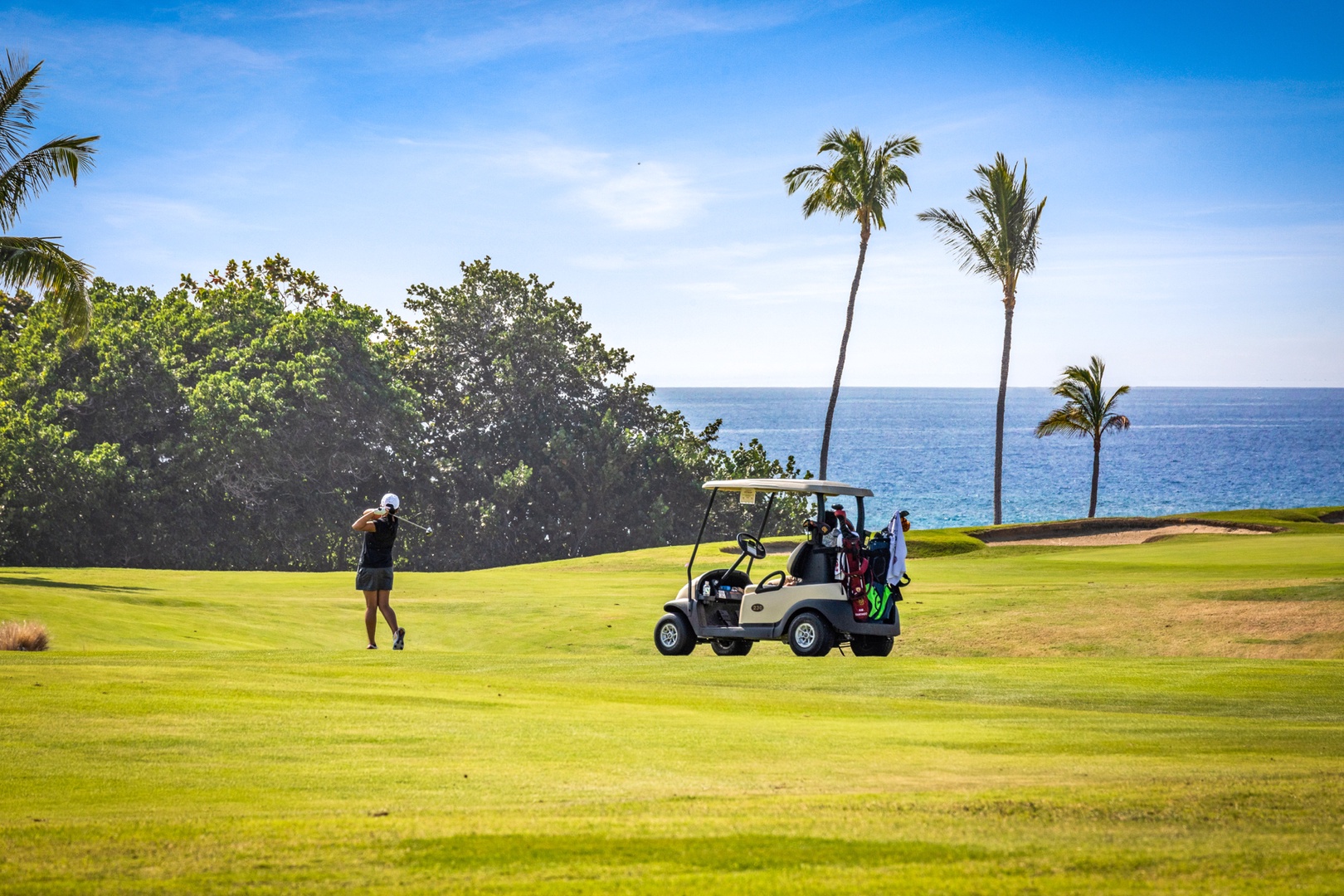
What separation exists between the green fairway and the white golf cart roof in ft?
6.60

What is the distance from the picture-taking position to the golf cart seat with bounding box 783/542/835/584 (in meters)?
15.2

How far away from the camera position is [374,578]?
52.4 feet

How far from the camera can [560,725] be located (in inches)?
373

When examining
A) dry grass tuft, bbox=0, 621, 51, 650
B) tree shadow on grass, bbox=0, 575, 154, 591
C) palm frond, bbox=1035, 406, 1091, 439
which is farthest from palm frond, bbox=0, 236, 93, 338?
palm frond, bbox=1035, 406, 1091, 439

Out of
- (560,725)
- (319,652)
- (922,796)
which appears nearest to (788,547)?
(319,652)

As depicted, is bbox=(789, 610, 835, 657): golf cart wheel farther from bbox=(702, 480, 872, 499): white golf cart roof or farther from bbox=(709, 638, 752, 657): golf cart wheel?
bbox=(702, 480, 872, 499): white golf cart roof

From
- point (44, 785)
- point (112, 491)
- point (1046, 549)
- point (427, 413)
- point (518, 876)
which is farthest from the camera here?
point (427, 413)

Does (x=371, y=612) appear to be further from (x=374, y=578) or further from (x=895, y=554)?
(x=895, y=554)

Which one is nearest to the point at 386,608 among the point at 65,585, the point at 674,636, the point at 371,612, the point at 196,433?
the point at 371,612

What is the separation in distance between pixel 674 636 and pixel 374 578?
12.8 ft

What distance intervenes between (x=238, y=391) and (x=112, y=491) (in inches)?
232

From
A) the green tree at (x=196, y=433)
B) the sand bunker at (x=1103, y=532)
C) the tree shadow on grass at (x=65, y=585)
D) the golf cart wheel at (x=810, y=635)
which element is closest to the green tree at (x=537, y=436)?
the green tree at (x=196, y=433)

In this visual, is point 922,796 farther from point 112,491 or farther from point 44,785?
point 112,491

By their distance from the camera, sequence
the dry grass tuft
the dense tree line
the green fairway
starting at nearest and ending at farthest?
the green fairway, the dry grass tuft, the dense tree line
